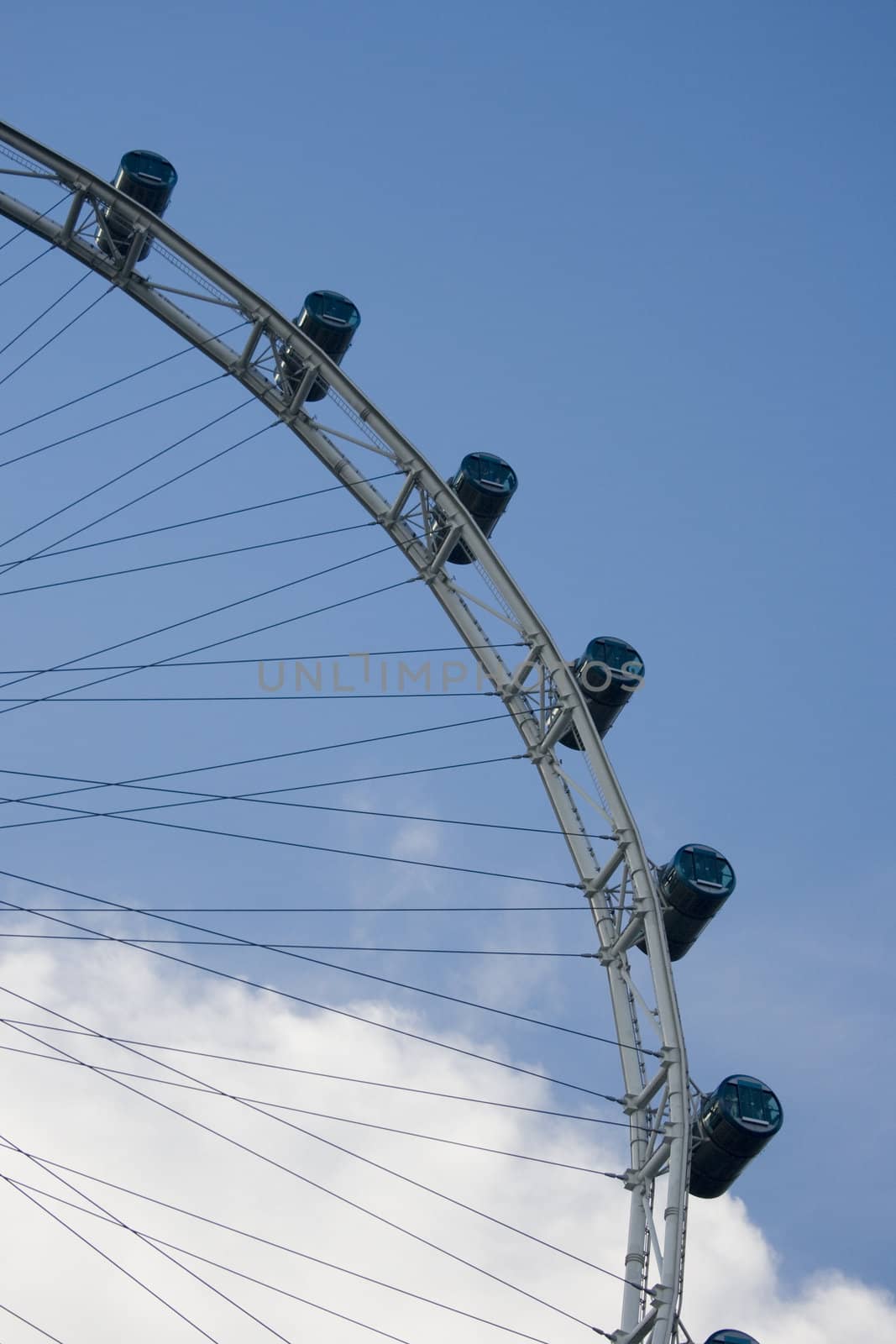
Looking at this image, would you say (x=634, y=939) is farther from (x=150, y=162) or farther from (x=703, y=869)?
(x=150, y=162)

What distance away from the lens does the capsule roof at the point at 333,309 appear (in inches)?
989

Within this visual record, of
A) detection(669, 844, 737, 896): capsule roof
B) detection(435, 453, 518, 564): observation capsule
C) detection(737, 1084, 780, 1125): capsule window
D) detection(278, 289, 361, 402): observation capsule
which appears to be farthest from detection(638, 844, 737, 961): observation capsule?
detection(278, 289, 361, 402): observation capsule

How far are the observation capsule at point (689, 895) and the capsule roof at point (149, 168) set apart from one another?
12.4m

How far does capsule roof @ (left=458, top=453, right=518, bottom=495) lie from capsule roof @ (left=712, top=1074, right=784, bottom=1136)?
8954mm

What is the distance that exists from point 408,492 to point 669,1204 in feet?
33.6

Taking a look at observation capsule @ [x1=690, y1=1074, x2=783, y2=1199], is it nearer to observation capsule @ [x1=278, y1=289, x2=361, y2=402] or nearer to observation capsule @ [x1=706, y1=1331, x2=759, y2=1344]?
observation capsule @ [x1=706, y1=1331, x2=759, y2=1344]

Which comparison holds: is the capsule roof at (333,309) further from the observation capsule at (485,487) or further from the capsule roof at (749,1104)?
the capsule roof at (749,1104)

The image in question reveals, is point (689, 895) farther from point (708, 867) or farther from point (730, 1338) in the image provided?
point (730, 1338)

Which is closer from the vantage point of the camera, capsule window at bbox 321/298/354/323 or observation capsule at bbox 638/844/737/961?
observation capsule at bbox 638/844/737/961

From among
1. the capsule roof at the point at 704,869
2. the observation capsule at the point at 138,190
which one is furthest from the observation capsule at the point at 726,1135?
the observation capsule at the point at 138,190

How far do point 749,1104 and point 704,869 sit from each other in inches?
124

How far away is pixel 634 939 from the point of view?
70.9ft

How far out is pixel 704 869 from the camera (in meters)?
22.4

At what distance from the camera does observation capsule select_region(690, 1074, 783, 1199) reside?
2042cm
